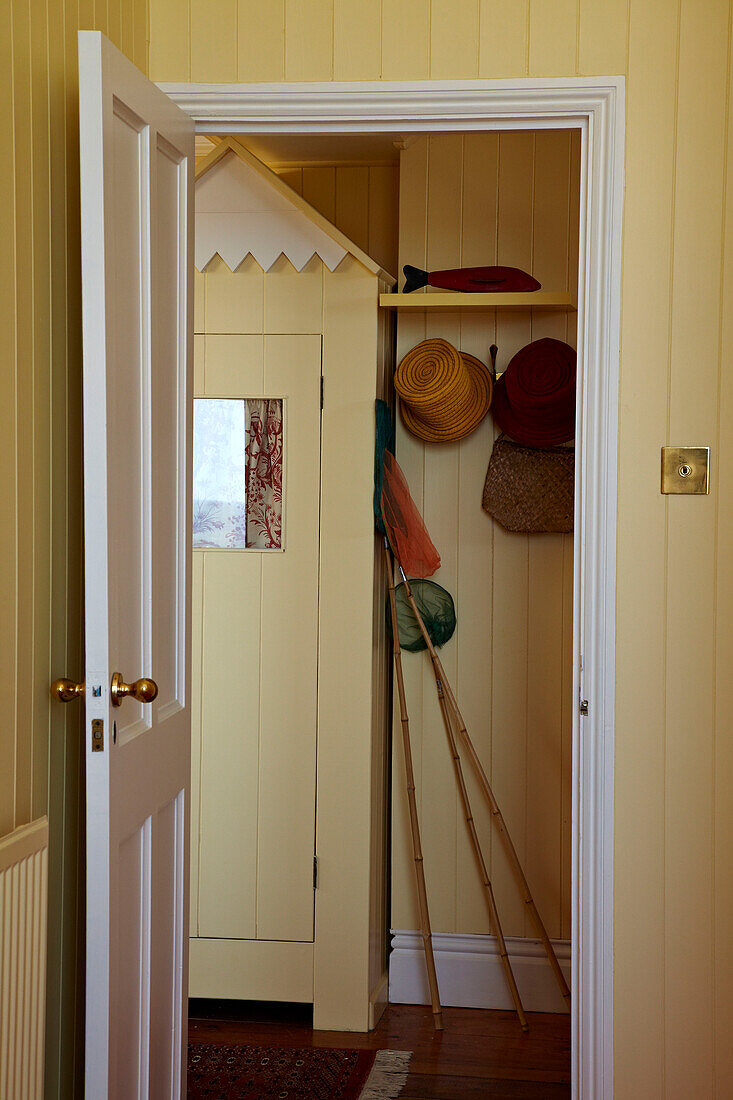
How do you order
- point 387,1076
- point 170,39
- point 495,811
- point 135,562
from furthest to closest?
point 495,811 < point 387,1076 < point 170,39 < point 135,562

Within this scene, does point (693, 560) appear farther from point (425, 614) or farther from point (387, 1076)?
point (387, 1076)

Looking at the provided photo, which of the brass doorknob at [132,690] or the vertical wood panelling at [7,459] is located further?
the brass doorknob at [132,690]

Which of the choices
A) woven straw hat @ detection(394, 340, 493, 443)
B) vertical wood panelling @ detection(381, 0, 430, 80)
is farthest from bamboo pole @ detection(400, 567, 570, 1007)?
vertical wood panelling @ detection(381, 0, 430, 80)

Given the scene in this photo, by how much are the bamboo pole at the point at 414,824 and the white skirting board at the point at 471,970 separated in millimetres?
62

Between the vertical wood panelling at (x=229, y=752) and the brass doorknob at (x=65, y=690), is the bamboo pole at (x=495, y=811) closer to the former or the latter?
the vertical wood panelling at (x=229, y=752)

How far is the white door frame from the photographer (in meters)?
2.12

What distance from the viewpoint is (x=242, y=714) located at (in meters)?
3.25

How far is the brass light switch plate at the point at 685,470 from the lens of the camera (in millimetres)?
2117

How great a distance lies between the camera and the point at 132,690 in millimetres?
1750

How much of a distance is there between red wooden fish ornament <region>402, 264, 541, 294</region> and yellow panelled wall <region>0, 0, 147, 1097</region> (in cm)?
148

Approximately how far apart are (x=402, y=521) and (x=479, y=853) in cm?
110

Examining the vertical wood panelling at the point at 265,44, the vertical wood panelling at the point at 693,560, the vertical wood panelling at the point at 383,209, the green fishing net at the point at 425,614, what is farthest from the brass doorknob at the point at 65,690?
the vertical wood panelling at the point at 383,209

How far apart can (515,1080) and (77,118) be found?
259 centimetres

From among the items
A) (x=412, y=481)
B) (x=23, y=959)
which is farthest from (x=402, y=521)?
(x=23, y=959)
